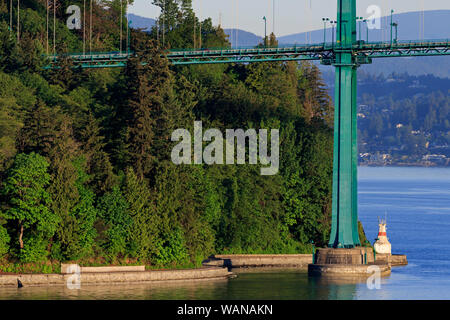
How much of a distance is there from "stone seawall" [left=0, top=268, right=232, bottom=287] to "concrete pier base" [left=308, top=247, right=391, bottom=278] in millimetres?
7205

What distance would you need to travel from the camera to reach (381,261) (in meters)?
100

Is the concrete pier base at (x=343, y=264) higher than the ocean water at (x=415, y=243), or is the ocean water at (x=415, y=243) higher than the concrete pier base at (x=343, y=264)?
the concrete pier base at (x=343, y=264)

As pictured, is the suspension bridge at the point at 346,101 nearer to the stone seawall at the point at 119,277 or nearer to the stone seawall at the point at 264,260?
the stone seawall at the point at 264,260

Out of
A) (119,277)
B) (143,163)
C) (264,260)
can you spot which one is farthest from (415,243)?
(119,277)

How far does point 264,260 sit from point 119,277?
2081cm

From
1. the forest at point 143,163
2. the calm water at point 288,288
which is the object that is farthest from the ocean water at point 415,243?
the forest at point 143,163

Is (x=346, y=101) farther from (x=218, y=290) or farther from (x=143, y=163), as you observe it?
(x=218, y=290)

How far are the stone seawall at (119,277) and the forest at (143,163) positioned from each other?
5.62 ft

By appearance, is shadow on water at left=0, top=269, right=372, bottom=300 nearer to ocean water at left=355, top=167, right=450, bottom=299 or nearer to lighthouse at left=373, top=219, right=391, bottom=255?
ocean water at left=355, top=167, right=450, bottom=299

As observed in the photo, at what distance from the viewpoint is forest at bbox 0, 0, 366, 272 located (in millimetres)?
88125

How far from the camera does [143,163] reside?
331ft

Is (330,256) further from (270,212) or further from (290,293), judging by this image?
(270,212)

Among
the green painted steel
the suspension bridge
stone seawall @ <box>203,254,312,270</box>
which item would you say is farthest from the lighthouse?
the green painted steel

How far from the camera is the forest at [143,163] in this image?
289ft
